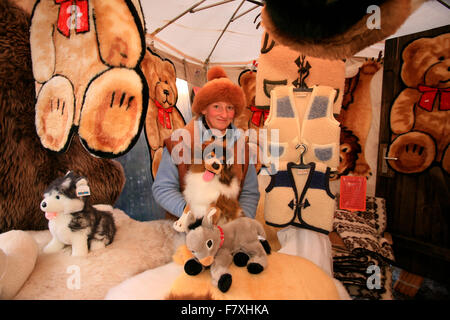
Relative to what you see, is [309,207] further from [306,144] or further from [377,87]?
[377,87]

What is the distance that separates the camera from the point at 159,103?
46.4 inches

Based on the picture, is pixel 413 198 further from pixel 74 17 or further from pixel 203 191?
pixel 74 17

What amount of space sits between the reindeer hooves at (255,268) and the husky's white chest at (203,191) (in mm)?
234

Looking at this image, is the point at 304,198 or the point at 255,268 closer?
the point at 255,268

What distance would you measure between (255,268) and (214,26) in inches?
42.5

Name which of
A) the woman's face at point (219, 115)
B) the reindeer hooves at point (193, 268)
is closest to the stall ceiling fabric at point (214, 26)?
the woman's face at point (219, 115)

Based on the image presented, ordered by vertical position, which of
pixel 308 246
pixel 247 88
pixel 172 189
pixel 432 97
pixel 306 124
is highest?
pixel 247 88

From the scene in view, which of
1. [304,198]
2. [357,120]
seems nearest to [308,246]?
[304,198]

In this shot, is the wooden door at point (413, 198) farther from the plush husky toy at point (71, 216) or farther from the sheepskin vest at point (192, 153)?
the plush husky toy at point (71, 216)

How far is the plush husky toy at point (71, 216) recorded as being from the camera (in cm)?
57

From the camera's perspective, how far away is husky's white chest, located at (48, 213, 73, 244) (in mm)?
589

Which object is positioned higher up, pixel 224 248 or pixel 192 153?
pixel 192 153

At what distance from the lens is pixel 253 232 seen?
0.67m

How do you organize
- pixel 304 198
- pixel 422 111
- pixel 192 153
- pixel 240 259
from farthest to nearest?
pixel 422 111
pixel 304 198
pixel 192 153
pixel 240 259
